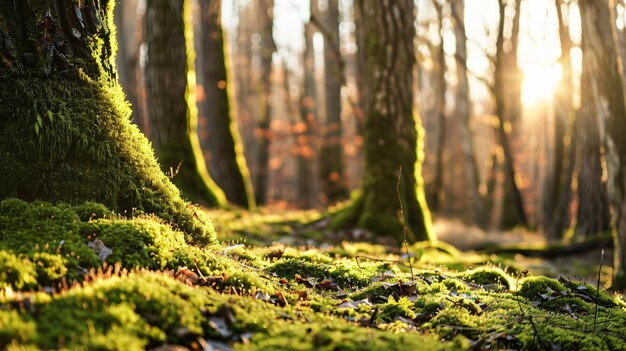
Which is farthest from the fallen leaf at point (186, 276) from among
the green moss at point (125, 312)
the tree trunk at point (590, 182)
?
the tree trunk at point (590, 182)

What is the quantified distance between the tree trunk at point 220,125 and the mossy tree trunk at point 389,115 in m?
5.80

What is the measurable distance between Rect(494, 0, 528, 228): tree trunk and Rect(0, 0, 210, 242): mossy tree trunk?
14449 millimetres

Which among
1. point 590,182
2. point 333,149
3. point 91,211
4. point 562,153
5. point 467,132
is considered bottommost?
point 590,182

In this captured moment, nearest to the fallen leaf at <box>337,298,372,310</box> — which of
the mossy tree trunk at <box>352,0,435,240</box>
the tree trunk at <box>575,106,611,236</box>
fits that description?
the mossy tree trunk at <box>352,0,435,240</box>

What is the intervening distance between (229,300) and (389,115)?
6.88 m

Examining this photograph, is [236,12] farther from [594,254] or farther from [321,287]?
[321,287]

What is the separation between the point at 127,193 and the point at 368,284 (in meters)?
2.12

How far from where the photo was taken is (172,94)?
35.9ft

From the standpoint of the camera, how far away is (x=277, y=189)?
4878cm

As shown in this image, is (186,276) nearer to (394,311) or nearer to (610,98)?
(394,311)

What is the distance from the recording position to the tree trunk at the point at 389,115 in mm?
9500

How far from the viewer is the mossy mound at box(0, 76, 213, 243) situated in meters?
3.78

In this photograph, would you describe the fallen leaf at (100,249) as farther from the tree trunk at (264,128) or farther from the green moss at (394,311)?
the tree trunk at (264,128)

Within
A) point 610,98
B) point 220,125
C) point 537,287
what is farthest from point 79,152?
point 220,125
